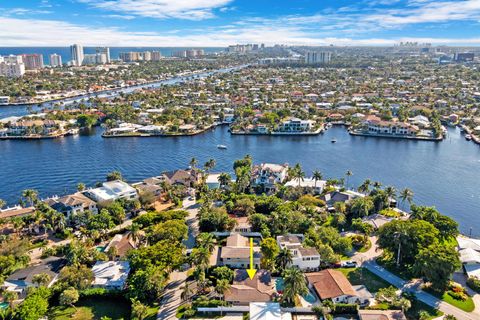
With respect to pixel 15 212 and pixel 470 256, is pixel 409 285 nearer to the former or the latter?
pixel 470 256

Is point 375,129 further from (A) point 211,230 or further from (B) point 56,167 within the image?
(B) point 56,167

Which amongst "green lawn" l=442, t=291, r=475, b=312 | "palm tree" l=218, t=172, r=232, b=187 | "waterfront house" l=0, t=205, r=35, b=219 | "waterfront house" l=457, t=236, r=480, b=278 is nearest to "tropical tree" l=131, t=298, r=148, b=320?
"green lawn" l=442, t=291, r=475, b=312

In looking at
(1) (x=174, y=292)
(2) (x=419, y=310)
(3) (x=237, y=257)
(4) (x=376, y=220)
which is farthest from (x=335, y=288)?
(4) (x=376, y=220)

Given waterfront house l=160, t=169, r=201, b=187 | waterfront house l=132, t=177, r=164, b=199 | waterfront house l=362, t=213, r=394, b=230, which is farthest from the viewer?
waterfront house l=160, t=169, r=201, b=187

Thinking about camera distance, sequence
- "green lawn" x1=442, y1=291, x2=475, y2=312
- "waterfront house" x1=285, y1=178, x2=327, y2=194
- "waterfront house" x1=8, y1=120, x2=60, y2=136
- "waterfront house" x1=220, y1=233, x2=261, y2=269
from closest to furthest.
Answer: "green lawn" x1=442, y1=291, x2=475, y2=312 < "waterfront house" x1=220, y1=233, x2=261, y2=269 < "waterfront house" x1=285, y1=178, x2=327, y2=194 < "waterfront house" x1=8, y1=120, x2=60, y2=136

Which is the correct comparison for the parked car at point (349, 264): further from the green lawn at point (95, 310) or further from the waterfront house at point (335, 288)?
the green lawn at point (95, 310)

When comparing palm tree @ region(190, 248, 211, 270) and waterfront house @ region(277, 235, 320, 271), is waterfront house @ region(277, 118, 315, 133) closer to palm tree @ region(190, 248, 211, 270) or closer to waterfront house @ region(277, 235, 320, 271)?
waterfront house @ region(277, 235, 320, 271)
